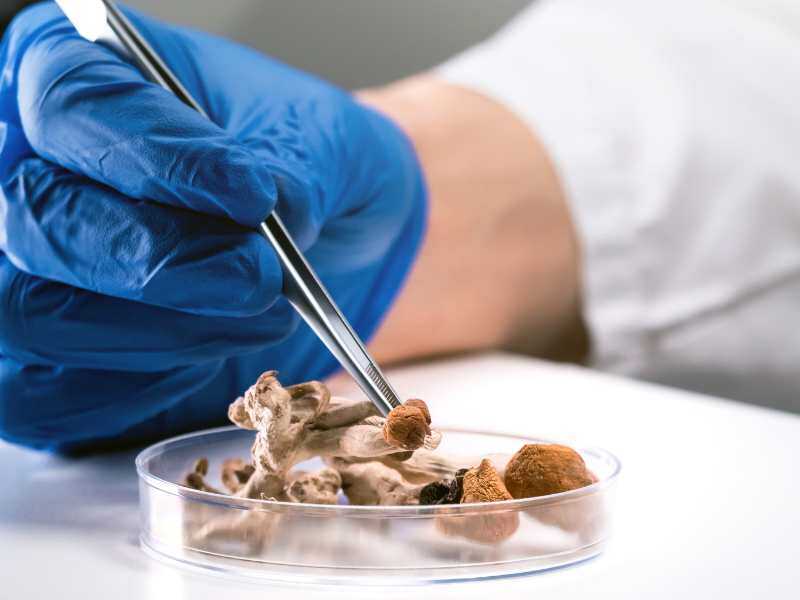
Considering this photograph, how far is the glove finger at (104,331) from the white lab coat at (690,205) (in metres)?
0.45

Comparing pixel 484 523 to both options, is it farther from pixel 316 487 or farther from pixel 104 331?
pixel 104 331

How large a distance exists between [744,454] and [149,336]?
32 centimetres

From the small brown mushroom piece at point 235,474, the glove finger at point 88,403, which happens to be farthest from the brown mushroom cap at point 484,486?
the glove finger at point 88,403

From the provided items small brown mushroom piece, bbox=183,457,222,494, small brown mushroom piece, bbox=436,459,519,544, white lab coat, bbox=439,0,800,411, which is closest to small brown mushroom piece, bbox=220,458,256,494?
small brown mushroom piece, bbox=183,457,222,494

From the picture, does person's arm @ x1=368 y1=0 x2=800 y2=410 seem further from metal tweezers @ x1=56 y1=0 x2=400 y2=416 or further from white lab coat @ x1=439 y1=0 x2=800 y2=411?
metal tweezers @ x1=56 y1=0 x2=400 y2=416

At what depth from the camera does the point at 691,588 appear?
1.07 feet

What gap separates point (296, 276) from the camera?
39 cm

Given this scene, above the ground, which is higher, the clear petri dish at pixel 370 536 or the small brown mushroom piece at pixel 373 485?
the clear petri dish at pixel 370 536

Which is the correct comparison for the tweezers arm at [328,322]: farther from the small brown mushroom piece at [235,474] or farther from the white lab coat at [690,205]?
the white lab coat at [690,205]

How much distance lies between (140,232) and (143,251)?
0.03 ft

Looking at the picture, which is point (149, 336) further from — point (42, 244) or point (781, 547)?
point (781, 547)

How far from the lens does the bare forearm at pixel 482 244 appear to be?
75 cm

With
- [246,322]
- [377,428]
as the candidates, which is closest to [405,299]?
[246,322]

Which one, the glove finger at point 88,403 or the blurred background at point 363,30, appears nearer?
the glove finger at point 88,403
